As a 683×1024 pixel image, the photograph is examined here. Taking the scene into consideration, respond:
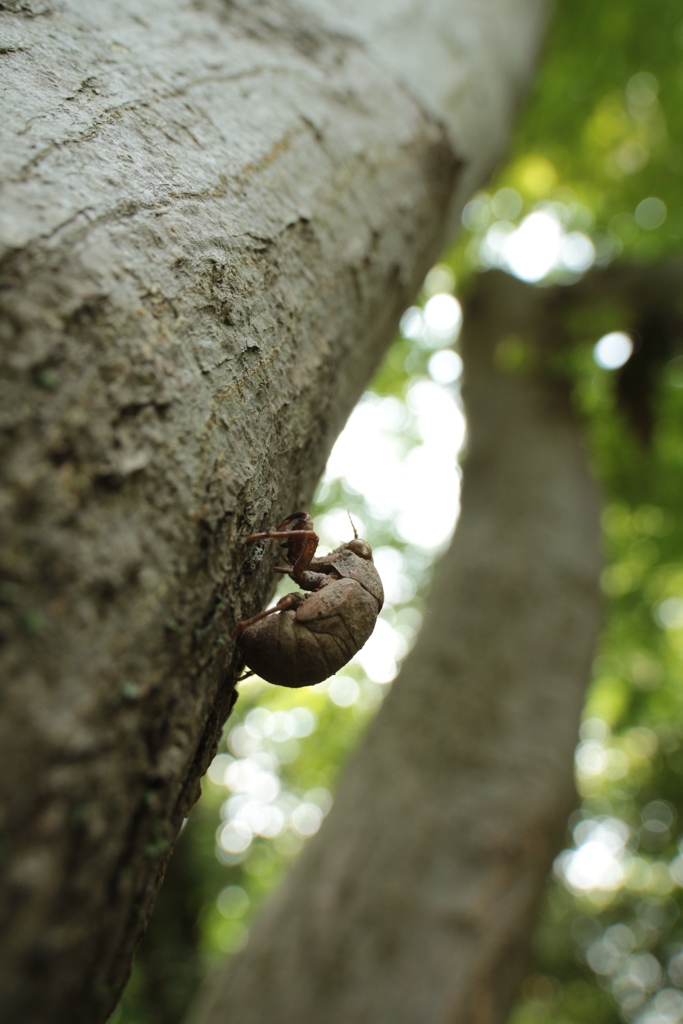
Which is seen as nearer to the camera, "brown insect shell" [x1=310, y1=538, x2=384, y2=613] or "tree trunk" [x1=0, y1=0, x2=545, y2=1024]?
"tree trunk" [x1=0, y1=0, x2=545, y2=1024]

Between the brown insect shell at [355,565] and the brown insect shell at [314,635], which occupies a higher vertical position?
the brown insect shell at [314,635]

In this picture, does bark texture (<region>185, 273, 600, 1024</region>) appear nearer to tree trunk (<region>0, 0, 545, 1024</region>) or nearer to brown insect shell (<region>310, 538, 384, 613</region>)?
brown insect shell (<region>310, 538, 384, 613</region>)

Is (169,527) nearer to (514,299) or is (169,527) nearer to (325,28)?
(325,28)

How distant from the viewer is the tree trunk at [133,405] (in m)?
0.72

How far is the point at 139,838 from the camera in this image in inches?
32.0

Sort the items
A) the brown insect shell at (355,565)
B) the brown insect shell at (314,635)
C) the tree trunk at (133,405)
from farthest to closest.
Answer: the brown insect shell at (355,565), the brown insect shell at (314,635), the tree trunk at (133,405)

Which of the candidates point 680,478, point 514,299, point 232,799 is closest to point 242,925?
point 232,799

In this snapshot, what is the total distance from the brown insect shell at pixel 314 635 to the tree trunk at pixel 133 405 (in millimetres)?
93

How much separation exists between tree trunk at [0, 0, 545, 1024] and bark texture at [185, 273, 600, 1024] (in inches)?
77.4

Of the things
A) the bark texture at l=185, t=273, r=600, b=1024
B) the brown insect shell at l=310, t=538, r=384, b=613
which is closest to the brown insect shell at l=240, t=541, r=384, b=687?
the brown insect shell at l=310, t=538, r=384, b=613

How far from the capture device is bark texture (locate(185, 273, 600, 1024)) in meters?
2.58

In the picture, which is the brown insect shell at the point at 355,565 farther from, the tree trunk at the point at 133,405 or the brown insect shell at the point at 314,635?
the tree trunk at the point at 133,405

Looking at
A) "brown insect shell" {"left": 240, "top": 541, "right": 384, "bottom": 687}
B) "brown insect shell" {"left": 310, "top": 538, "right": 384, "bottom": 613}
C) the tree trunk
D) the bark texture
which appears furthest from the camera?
the bark texture

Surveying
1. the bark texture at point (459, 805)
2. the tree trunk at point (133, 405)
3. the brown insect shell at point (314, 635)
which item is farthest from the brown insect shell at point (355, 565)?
the bark texture at point (459, 805)
